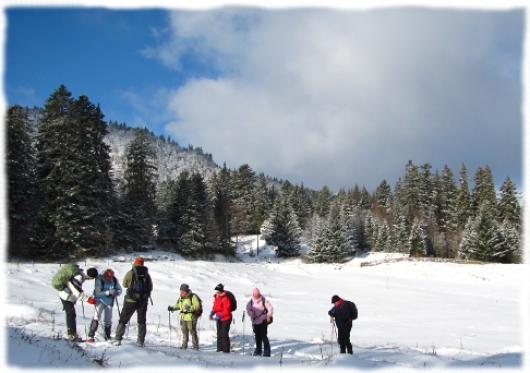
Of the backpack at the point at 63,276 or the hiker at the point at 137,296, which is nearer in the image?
the hiker at the point at 137,296

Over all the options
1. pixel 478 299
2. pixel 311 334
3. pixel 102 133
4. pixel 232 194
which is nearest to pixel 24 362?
pixel 311 334

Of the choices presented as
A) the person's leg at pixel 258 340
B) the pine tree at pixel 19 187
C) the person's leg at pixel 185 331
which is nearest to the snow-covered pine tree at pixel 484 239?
the pine tree at pixel 19 187

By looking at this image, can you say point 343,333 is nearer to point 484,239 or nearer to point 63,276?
point 63,276

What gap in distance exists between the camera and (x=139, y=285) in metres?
10.6

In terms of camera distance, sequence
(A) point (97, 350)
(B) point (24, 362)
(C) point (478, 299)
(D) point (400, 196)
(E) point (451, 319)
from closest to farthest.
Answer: (B) point (24, 362) → (A) point (97, 350) → (E) point (451, 319) → (C) point (478, 299) → (D) point (400, 196)

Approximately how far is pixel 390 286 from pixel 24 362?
30.7 m

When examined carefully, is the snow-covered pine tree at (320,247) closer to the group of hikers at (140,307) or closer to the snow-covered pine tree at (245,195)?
the snow-covered pine tree at (245,195)

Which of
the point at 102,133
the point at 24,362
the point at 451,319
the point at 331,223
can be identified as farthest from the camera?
the point at 331,223

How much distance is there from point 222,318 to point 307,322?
7.99m

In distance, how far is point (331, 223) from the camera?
6925 centimetres

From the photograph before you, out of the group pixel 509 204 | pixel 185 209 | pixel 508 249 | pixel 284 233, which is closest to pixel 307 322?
pixel 185 209

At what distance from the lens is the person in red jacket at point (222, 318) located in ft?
36.8

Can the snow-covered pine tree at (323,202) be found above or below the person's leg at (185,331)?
above

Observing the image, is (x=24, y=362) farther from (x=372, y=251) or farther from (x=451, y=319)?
(x=372, y=251)
